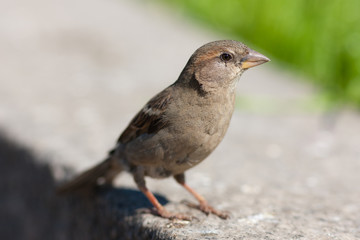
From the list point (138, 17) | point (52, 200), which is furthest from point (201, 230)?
point (138, 17)

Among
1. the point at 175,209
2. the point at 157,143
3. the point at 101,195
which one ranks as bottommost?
the point at 101,195

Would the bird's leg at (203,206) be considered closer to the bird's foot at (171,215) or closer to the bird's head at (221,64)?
the bird's foot at (171,215)

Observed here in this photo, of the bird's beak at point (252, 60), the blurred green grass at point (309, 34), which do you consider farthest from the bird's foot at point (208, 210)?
the blurred green grass at point (309, 34)

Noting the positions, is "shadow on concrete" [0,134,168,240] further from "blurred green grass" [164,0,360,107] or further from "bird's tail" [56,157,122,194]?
"blurred green grass" [164,0,360,107]

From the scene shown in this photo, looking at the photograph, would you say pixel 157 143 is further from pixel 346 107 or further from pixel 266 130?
pixel 346 107

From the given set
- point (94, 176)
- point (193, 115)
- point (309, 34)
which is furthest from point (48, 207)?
point (309, 34)

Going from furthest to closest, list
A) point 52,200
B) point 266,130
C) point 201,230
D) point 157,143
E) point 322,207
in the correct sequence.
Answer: point 266,130, point 52,200, point 322,207, point 157,143, point 201,230

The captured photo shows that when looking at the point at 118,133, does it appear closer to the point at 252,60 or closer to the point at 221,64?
the point at 221,64
